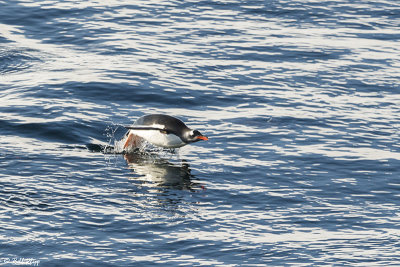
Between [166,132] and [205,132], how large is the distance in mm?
2475

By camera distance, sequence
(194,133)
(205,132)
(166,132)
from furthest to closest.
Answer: (205,132)
(166,132)
(194,133)

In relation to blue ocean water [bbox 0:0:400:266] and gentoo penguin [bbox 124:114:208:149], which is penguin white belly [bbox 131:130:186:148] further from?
blue ocean water [bbox 0:0:400:266]

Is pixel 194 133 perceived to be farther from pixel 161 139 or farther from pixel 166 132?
pixel 161 139

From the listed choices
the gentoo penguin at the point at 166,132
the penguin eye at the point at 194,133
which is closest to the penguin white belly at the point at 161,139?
the gentoo penguin at the point at 166,132

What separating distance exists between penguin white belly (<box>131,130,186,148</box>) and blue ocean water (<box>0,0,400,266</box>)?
1.41 feet

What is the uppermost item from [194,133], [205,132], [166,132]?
[205,132]

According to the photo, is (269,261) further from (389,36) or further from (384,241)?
(389,36)

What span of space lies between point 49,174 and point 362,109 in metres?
10.1

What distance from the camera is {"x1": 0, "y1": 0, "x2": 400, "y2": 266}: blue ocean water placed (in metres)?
16.6

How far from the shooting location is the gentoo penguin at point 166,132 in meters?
21.4

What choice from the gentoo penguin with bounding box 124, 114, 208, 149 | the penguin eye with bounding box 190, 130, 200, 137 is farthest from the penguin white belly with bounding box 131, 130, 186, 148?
the penguin eye with bounding box 190, 130, 200, 137

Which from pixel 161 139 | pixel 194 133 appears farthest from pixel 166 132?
pixel 194 133

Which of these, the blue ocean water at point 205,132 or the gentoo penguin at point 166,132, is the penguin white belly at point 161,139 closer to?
the gentoo penguin at point 166,132

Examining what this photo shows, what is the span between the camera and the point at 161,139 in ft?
70.4
